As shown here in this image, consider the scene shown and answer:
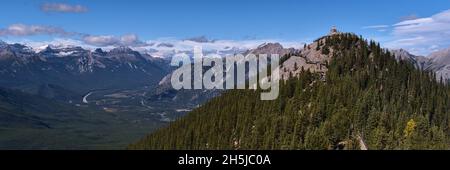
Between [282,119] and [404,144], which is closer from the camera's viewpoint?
[404,144]

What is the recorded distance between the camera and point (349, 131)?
157625mm
